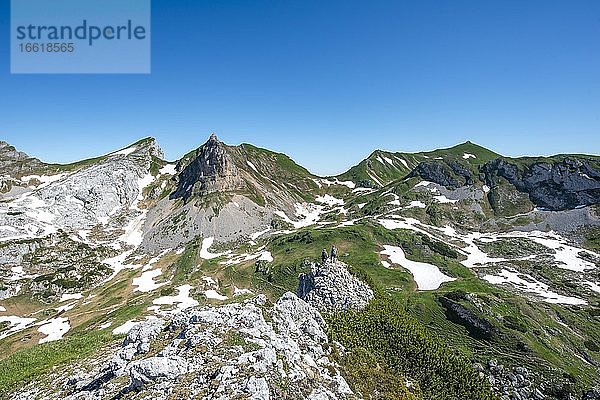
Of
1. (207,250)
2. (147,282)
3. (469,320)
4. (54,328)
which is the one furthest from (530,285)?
(54,328)

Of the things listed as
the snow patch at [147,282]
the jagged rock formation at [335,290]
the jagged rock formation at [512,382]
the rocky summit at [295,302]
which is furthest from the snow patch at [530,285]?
the snow patch at [147,282]

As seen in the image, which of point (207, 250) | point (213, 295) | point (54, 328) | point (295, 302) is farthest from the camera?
point (207, 250)

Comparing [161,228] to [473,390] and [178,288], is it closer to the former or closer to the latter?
[178,288]

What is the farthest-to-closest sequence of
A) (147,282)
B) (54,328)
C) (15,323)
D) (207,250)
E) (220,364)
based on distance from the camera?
(207,250)
(147,282)
(15,323)
(54,328)
(220,364)

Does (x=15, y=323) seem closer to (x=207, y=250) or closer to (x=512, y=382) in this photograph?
(x=207, y=250)

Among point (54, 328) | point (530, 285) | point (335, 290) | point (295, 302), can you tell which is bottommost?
point (54, 328)

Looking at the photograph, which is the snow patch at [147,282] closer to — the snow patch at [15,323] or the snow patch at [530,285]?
the snow patch at [15,323]
